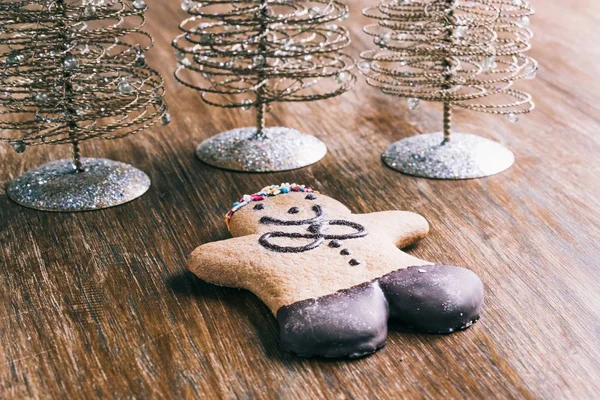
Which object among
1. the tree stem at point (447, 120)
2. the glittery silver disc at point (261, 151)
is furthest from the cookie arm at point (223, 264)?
the tree stem at point (447, 120)

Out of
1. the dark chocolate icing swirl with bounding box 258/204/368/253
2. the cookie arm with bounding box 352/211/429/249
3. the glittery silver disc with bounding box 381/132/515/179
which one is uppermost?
the dark chocolate icing swirl with bounding box 258/204/368/253

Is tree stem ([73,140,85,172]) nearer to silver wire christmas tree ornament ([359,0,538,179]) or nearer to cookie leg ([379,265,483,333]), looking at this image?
silver wire christmas tree ornament ([359,0,538,179])

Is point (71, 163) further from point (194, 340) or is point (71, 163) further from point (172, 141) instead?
point (194, 340)

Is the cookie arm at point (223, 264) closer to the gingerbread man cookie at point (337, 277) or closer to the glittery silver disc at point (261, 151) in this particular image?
the gingerbread man cookie at point (337, 277)

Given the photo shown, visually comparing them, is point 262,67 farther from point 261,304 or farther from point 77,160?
point 261,304

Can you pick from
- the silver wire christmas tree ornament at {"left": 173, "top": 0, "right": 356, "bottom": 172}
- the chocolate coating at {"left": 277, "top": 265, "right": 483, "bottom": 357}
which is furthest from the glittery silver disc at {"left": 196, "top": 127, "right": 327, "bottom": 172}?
the chocolate coating at {"left": 277, "top": 265, "right": 483, "bottom": 357}

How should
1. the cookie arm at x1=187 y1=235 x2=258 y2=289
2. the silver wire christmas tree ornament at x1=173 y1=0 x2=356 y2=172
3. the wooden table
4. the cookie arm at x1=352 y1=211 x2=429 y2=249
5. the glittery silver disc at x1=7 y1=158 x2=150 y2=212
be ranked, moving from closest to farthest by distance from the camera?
the wooden table → the cookie arm at x1=187 y1=235 x2=258 y2=289 → the cookie arm at x1=352 y1=211 x2=429 y2=249 → the glittery silver disc at x1=7 y1=158 x2=150 y2=212 → the silver wire christmas tree ornament at x1=173 y1=0 x2=356 y2=172
